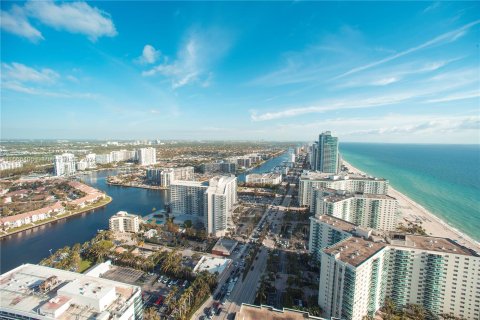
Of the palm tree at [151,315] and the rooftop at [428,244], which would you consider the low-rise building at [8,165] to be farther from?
the rooftop at [428,244]

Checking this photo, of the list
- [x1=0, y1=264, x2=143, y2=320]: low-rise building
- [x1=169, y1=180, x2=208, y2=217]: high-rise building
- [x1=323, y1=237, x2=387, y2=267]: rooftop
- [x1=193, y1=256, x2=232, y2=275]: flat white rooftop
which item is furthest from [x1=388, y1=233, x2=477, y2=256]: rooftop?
[x1=169, y1=180, x2=208, y2=217]: high-rise building

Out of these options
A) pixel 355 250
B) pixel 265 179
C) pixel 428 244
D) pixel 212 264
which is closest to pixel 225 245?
pixel 212 264

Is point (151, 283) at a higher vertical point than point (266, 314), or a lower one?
lower

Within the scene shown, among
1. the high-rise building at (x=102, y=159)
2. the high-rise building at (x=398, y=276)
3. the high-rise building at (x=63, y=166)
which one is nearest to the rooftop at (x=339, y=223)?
the high-rise building at (x=398, y=276)

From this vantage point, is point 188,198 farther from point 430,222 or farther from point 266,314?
point 430,222

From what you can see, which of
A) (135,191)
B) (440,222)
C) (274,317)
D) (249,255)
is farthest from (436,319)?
(135,191)

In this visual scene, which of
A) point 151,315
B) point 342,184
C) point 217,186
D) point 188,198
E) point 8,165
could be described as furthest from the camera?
point 8,165

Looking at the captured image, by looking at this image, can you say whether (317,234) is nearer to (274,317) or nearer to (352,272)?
Answer: (352,272)
